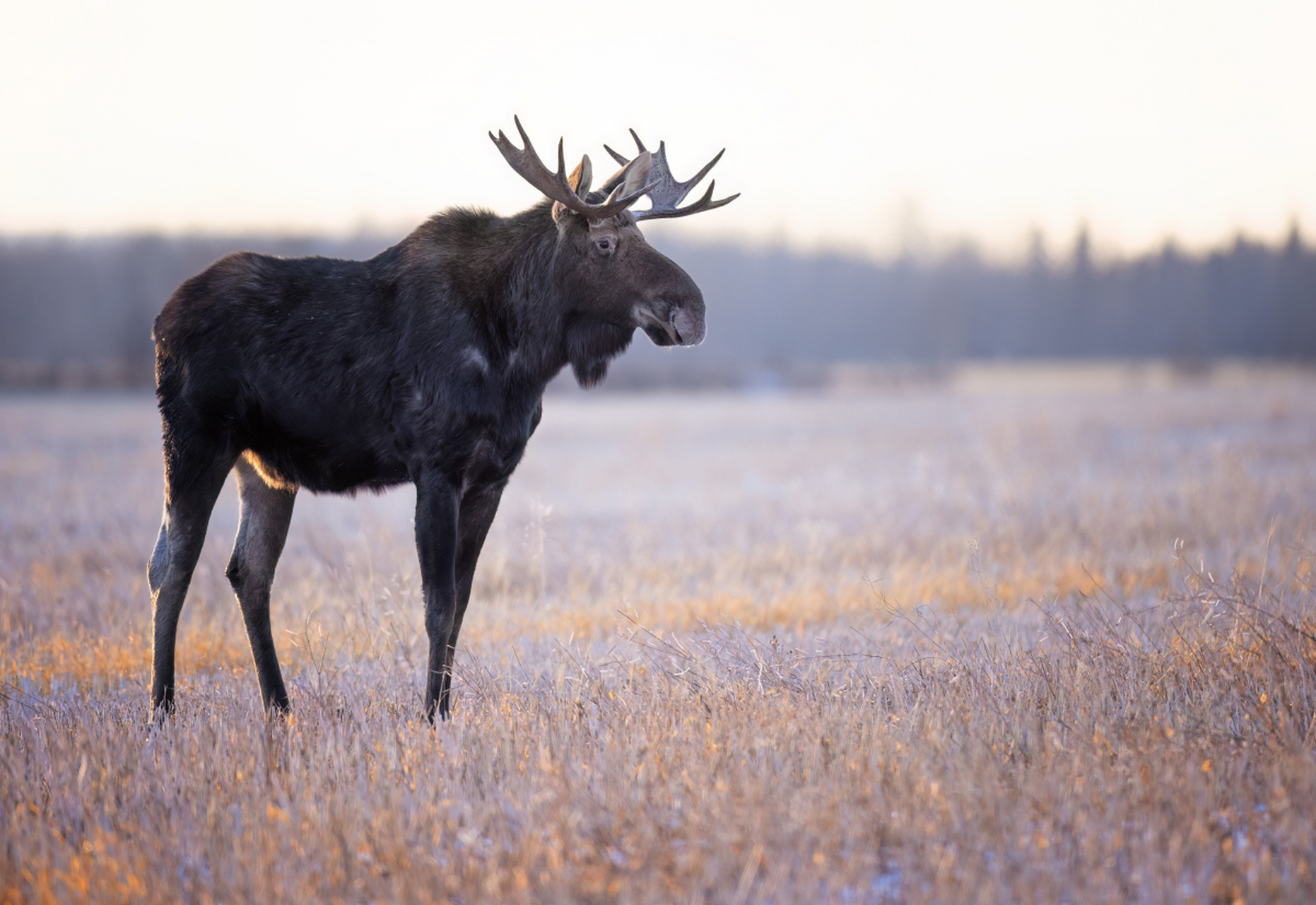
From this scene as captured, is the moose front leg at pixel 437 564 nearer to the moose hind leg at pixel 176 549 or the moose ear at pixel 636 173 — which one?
the moose hind leg at pixel 176 549

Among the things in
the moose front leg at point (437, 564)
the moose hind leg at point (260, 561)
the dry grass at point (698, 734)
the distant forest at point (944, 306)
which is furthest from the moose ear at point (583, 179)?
the distant forest at point (944, 306)

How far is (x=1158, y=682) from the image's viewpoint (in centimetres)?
415

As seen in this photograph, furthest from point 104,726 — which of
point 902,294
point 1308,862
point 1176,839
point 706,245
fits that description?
point 706,245

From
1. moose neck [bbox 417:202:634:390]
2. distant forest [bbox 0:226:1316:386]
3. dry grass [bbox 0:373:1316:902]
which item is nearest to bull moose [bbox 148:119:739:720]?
moose neck [bbox 417:202:634:390]

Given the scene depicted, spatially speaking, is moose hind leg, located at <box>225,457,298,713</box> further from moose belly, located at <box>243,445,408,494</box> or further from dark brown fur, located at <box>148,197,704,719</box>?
moose belly, located at <box>243,445,408,494</box>

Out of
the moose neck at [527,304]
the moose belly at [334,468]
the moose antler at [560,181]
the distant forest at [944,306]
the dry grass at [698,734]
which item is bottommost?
the dry grass at [698,734]

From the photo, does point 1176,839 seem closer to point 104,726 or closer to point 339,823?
point 339,823

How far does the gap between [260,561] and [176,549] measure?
42 cm

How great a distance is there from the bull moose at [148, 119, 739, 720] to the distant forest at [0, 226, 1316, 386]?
174ft

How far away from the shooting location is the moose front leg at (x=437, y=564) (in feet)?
14.1

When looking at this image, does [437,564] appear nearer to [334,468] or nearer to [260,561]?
[334,468]

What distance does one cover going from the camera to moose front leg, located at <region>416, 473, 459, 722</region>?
429cm

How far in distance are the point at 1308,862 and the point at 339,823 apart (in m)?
3.21

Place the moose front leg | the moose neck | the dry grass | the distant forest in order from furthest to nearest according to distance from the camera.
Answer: the distant forest < the moose neck < the moose front leg < the dry grass
